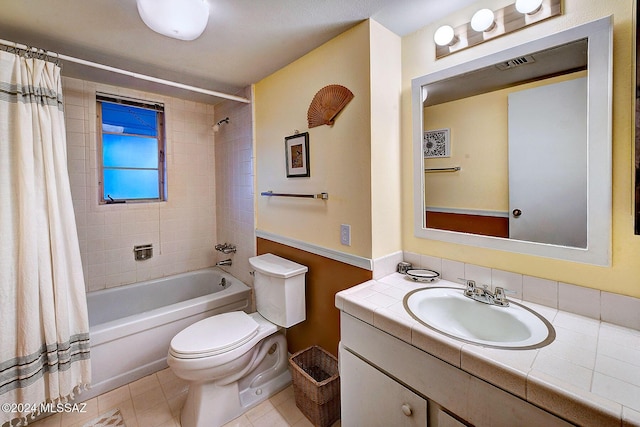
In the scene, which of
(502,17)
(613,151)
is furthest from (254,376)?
(502,17)

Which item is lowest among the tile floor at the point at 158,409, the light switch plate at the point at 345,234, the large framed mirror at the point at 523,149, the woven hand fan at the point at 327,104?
the tile floor at the point at 158,409

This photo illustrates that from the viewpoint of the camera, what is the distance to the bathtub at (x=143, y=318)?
5.96ft

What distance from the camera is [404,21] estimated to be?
1.43 m

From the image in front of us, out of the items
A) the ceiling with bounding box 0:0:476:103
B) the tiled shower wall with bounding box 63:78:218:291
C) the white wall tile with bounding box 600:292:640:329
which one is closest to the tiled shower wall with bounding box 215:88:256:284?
the tiled shower wall with bounding box 63:78:218:291

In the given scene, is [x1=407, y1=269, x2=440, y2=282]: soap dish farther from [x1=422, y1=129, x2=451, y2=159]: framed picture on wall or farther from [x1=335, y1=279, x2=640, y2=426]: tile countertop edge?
[x1=422, y1=129, x2=451, y2=159]: framed picture on wall

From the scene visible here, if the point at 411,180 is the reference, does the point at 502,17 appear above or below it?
above

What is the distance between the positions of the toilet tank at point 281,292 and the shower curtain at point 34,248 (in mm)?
1035

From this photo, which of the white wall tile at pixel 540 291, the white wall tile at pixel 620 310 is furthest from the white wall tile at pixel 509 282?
the white wall tile at pixel 620 310

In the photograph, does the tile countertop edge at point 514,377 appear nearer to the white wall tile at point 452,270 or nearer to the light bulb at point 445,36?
the white wall tile at point 452,270

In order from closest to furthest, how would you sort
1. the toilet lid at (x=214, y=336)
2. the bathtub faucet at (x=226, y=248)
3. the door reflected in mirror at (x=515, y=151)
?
the door reflected in mirror at (x=515, y=151) → the toilet lid at (x=214, y=336) → the bathtub faucet at (x=226, y=248)

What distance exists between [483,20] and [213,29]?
1356 millimetres

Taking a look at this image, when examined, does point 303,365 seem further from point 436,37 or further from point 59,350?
point 436,37

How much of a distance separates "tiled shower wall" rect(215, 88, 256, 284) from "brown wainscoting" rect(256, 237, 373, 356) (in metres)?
0.70

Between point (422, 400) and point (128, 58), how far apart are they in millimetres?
2533
